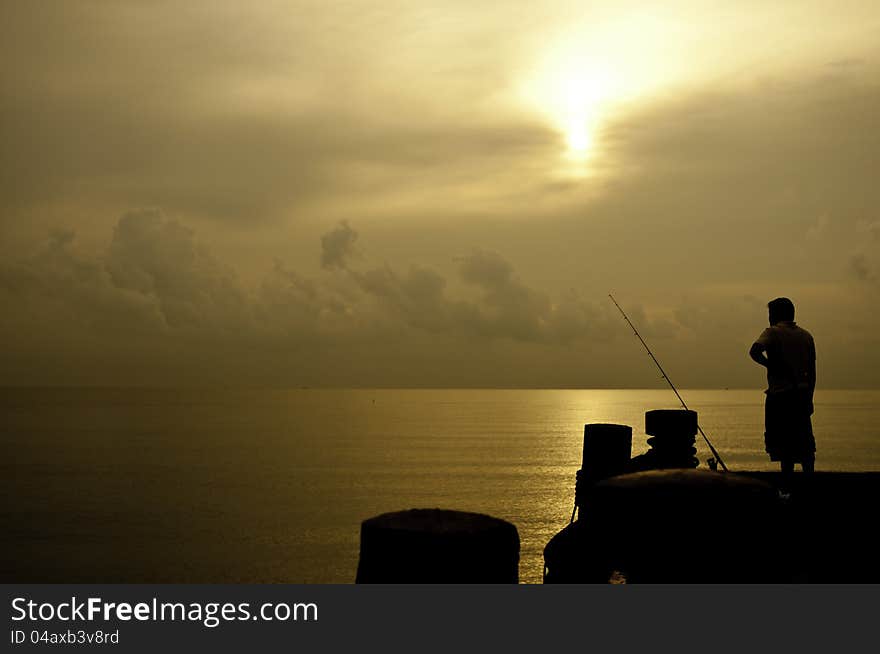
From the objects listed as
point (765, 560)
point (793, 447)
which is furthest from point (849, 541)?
point (765, 560)

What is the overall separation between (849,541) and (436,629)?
6.40 m

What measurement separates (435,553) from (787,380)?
7202mm

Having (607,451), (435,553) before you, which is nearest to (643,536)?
(435,553)

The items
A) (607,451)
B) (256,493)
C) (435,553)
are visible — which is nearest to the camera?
(435,553)

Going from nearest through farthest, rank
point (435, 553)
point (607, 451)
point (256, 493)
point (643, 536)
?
point (435, 553), point (643, 536), point (607, 451), point (256, 493)

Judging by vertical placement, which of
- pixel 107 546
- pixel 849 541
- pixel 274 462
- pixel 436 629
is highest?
pixel 274 462

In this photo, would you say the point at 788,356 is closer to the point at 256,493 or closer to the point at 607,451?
the point at 607,451

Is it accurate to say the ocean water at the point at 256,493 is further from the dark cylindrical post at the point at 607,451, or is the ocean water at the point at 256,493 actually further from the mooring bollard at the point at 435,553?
the mooring bollard at the point at 435,553

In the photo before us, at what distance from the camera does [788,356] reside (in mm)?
9172

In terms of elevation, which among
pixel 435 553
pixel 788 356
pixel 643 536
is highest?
pixel 788 356

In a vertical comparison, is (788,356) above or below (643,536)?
above

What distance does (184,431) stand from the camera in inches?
6826

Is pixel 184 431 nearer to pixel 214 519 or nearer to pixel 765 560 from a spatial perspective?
pixel 214 519

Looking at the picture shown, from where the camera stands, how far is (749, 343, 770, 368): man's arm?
30.1 ft
